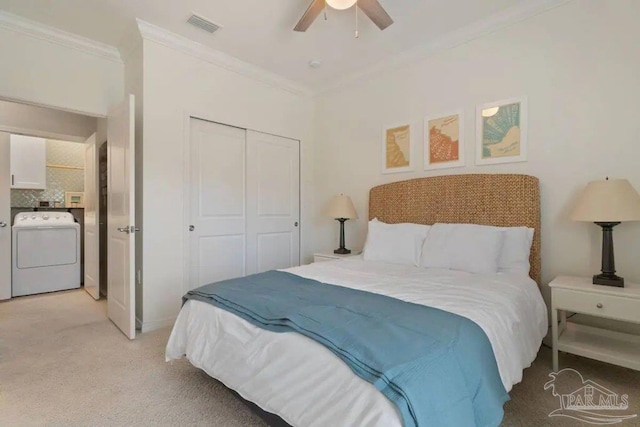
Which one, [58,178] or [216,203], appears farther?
[58,178]

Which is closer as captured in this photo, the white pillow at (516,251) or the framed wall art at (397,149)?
the white pillow at (516,251)

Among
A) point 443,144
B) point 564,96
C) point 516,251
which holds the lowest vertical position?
point 516,251

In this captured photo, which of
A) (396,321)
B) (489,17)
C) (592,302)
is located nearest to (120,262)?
(396,321)

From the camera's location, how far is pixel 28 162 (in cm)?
452

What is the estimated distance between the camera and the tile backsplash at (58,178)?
Answer: 187 inches

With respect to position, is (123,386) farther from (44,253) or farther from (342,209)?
(44,253)

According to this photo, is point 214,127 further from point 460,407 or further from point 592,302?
point 592,302

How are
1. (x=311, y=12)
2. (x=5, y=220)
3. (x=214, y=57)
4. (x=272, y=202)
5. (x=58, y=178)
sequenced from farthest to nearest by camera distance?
(x=58, y=178)
(x=272, y=202)
(x=5, y=220)
(x=214, y=57)
(x=311, y=12)

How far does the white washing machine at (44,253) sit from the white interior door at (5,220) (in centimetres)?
8

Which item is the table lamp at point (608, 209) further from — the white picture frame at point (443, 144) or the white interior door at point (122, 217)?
the white interior door at point (122, 217)

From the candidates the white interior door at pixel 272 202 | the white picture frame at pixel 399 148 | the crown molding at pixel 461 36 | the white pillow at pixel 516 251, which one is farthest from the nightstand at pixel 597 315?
the white interior door at pixel 272 202

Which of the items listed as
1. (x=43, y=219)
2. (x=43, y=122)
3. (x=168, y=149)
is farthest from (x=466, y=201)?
(x=43, y=219)

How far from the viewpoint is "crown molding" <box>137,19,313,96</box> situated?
289 cm

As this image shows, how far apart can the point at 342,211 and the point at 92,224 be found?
3286 mm
